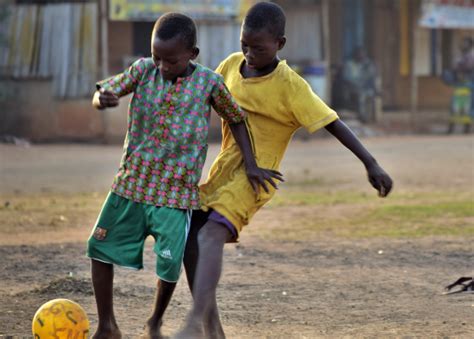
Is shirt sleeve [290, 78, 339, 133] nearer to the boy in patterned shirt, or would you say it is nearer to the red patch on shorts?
the boy in patterned shirt

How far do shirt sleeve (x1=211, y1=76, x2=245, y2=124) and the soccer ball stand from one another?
1.08 metres

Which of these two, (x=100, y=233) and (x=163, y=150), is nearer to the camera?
(x=163, y=150)

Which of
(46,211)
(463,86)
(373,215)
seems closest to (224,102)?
(373,215)

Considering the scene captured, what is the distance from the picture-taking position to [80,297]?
5348 millimetres

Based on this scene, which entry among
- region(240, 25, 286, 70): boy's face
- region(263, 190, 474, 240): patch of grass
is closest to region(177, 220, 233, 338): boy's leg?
region(240, 25, 286, 70): boy's face

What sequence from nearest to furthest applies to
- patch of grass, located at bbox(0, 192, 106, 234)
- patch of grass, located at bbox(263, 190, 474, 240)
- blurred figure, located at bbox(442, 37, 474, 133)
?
1. patch of grass, located at bbox(263, 190, 474, 240)
2. patch of grass, located at bbox(0, 192, 106, 234)
3. blurred figure, located at bbox(442, 37, 474, 133)

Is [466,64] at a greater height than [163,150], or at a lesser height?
lesser

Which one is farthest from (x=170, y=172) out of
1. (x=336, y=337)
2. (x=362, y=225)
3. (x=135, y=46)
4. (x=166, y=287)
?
(x=135, y=46)

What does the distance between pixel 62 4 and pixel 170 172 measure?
13.1 meters

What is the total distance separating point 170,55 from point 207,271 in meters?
0.94

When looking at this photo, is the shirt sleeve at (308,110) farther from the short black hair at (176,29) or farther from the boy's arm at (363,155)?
the short black hair at (176,29)

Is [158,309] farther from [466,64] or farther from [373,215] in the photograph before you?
[466,64]

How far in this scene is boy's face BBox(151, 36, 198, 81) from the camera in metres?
3.95

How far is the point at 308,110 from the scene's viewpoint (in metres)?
4.14
